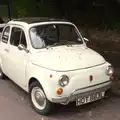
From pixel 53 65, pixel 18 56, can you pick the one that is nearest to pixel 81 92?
pixel 53 65

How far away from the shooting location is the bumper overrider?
13.7 ft

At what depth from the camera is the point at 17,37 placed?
214 inches

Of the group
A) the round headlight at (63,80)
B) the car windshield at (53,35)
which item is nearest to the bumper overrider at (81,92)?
the round headlight at (63,80)

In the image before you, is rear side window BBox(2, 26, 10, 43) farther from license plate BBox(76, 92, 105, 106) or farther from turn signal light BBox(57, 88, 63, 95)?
license plate BBox(76, 92, 105, 106)

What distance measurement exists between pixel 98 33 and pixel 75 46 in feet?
23.8

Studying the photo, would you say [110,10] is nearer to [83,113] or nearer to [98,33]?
→ [98,33]

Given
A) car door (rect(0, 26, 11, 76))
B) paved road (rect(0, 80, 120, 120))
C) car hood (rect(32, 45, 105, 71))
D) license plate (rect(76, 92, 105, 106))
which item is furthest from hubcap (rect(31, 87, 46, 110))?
car door (rect(0, 26, 11, 76))

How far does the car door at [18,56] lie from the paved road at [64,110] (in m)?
0.43

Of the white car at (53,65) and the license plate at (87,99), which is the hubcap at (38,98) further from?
the license plate at (87,99)

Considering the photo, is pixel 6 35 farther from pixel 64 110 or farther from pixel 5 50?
pixel 64 110

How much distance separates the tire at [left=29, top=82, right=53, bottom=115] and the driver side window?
1.01 m

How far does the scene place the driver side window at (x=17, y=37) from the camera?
5185mm

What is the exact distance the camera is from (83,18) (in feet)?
46.1

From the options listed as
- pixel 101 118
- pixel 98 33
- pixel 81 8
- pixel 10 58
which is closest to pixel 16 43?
pixel 10 58
